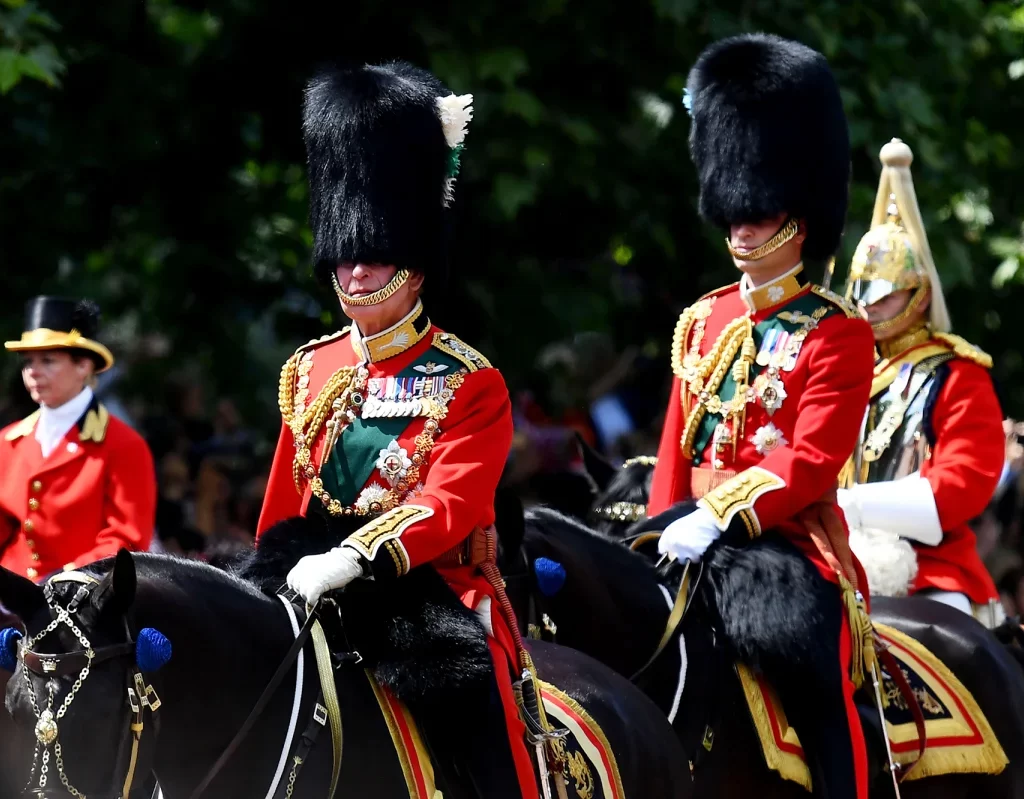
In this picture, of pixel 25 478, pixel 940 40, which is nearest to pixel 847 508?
pixel 25 478

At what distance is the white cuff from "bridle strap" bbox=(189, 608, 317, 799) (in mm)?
3006

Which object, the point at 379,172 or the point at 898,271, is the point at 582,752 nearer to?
the point at 379,172

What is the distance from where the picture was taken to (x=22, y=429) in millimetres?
7637

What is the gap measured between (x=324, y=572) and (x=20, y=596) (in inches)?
27.4

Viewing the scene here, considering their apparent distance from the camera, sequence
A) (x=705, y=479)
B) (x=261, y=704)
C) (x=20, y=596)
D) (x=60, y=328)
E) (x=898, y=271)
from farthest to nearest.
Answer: (x=60, y=328)
(x=898, y=271)
(x=705, y=479)
(x=261, y=704)
(x=20, y=596)

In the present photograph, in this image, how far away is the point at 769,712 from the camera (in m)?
5.86

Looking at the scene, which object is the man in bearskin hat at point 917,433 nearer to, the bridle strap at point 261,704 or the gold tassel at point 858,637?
the gold tassel at point 858,637

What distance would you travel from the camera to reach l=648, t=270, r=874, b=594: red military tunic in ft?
19.2

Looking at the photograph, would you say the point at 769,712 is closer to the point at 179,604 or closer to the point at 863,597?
the point at 863,597

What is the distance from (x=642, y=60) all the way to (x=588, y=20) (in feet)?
1.68

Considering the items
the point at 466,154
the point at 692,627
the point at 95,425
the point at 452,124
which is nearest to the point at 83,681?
A: the point at 452,124

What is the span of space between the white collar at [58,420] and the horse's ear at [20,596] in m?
3.49

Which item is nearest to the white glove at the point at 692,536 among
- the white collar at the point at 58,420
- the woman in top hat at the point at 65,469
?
the woman in top hat at the point at 65,469

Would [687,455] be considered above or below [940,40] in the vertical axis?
below
